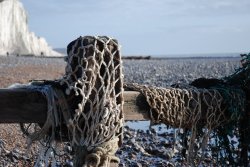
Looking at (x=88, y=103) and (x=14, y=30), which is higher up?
(x=14, y=30)

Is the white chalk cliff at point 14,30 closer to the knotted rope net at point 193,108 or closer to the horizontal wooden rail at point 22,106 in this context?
the knotted rope net at point 193,108

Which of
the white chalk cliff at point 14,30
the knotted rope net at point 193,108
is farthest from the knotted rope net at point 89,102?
the white chalk cliff at point 14,30

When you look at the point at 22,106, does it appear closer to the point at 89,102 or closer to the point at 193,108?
the point at 89,102

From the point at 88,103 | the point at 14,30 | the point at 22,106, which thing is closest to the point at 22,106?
the point at 22,106

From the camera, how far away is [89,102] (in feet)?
9.75

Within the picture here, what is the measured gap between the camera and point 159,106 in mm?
3350

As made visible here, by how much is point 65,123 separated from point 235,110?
131 cm

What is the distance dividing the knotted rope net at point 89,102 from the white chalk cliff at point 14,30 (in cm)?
7671

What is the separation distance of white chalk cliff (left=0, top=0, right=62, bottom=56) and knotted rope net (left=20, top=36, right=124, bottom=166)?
252 ft

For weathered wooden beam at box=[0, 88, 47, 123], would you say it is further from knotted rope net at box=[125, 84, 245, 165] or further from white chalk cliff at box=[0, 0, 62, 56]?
white chalk cliff at box=[0, 0, 62, 56]

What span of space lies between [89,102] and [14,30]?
291 ft

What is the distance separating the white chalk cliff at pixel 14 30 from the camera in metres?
82.0

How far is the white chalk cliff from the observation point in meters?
82.0

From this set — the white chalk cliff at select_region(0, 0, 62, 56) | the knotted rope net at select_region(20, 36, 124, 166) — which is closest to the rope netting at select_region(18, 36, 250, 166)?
the knotted rope net at select_region(20, 36, 124, 166)
